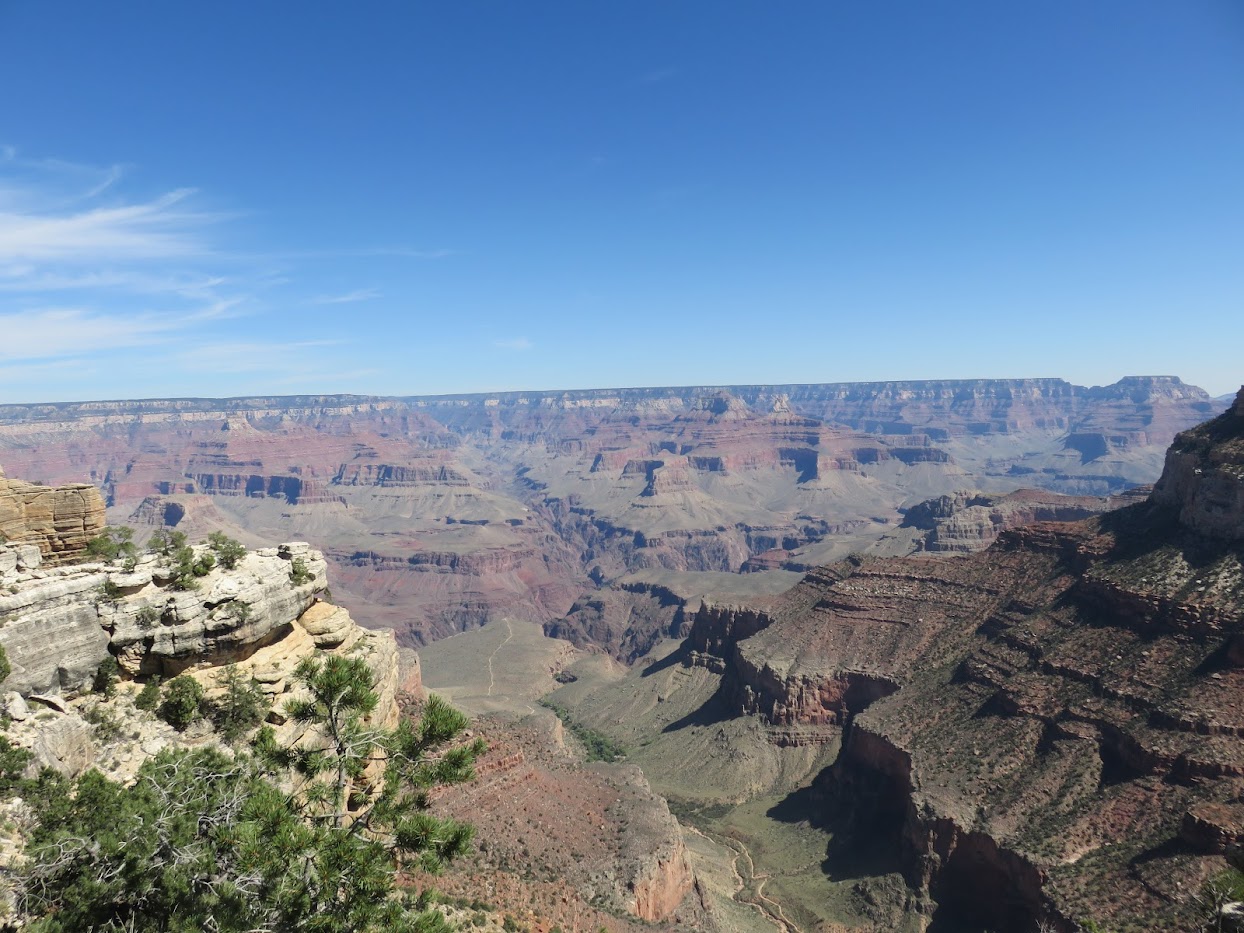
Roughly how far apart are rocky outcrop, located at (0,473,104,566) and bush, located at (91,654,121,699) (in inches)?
231

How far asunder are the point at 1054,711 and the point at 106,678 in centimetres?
6248

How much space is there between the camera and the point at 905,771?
6450 centimetres

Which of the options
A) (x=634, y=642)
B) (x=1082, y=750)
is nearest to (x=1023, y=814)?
(x=1082, y=750)

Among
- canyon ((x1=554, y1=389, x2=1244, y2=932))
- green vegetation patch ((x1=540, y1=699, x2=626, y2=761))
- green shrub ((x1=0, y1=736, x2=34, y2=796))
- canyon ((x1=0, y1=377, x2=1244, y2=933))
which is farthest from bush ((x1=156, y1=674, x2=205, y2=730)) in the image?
green vegetation patch ((x1=540, y1=699, x2=626, y2=761))

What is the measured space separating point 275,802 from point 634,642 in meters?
174

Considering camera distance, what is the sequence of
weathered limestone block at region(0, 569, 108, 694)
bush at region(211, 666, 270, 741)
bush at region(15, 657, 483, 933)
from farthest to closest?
bush at region(211, 666, 270, 741)
weathered limestone block at region(0, 569, 108, 694)
bush at region(15, 657, 483, 933)

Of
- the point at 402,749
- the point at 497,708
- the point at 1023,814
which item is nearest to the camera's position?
the point at 402,749

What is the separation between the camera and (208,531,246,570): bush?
30188mm

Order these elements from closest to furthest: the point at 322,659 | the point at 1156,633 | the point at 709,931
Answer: the point at 322,659, the point at 709,931, the point at 1156,633

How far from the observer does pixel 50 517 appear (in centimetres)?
2859

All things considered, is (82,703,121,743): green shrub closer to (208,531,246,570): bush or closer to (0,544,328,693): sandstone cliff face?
(0,544,328,693): sandstone cliff face

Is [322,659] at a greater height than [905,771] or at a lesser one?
greater

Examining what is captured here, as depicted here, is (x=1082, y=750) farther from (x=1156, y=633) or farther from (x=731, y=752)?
(x=731, y=752)

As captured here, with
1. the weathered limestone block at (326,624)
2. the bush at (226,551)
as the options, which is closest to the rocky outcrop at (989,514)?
the weathered limestone block at (326,624)
